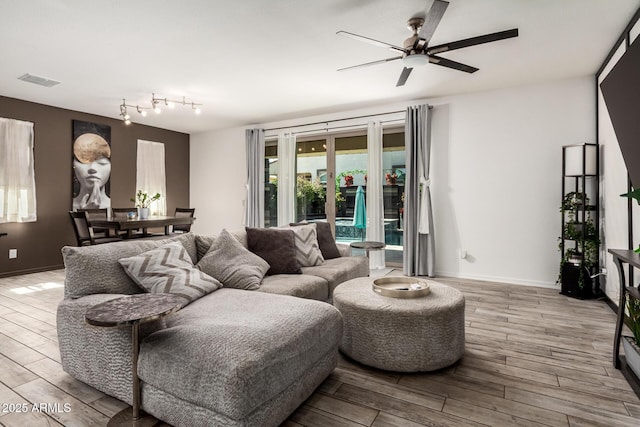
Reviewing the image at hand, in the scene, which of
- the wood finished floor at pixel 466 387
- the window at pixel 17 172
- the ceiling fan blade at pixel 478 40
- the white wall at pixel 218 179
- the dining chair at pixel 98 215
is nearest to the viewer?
the wood finished floor at pixel 466 387

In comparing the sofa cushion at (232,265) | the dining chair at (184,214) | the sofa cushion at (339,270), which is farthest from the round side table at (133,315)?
the dining chair at (184,214)

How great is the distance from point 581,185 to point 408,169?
2033mm

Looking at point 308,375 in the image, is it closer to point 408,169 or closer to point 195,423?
point 195,423

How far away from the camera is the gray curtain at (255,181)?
639cm

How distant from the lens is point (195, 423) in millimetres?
1438

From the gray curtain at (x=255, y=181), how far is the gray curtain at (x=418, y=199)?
2.76 metres

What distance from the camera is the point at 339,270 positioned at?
10.6 ft

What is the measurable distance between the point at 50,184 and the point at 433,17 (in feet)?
18.9

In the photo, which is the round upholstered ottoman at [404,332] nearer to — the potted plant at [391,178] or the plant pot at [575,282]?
the plant pot at [575,282]

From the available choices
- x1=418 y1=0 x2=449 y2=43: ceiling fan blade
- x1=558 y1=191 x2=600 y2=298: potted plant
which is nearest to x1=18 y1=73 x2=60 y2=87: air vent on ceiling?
x1=418 y1=0 x2=449 y2=43: ceiling fan blade

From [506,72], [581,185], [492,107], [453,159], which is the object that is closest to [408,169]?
[453,159]

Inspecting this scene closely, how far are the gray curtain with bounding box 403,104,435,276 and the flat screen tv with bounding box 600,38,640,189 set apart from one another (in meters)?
2.27

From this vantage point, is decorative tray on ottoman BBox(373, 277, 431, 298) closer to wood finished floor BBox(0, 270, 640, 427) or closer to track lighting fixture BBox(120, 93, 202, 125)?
wood finished floor BBox(0, 270, 640, 427)

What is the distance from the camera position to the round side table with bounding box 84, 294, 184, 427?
1442 mm
